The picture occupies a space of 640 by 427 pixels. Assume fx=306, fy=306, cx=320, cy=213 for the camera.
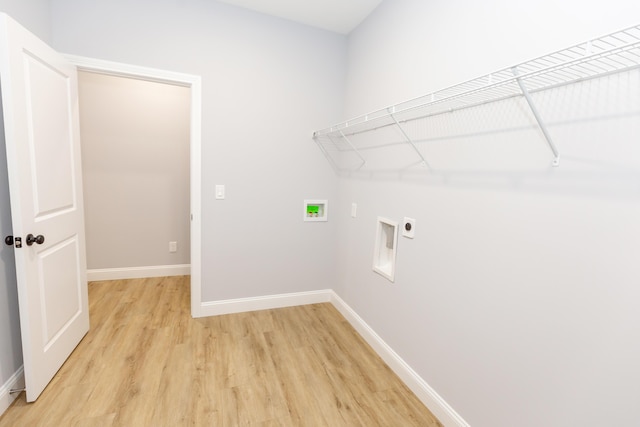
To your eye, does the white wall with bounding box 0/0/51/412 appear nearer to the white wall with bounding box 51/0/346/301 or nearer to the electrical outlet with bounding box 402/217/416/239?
the white wall with bounding box 51/0/346/301

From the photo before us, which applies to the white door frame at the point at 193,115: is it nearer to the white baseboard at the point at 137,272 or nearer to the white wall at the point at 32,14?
the white wall at the point at 32,14

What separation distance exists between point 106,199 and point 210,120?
5.83 feet

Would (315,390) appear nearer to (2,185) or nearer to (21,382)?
(21,382)

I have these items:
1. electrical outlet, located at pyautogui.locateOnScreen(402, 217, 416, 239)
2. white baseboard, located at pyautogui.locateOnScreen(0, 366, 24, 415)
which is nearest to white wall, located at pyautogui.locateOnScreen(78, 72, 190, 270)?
white baseboard, located at pyautogui.locateOnScreen(0, 366, 24, 415)

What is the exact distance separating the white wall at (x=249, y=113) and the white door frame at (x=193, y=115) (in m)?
0.05

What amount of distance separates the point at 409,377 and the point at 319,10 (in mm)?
2801

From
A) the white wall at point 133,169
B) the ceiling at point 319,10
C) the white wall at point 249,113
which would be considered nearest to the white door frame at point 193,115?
the white wall at point 249,113

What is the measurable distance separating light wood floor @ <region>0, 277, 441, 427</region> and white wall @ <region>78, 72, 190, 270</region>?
35.1 inches

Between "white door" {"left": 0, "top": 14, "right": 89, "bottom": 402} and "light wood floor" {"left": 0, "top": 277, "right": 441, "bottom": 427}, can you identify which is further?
"light wood floor" {"left": 0, "top": 277, "right": 441, "bottom": 427}

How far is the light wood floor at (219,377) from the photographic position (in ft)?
5.51

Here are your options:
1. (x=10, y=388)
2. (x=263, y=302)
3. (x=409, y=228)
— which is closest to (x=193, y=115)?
(x=263, y=302)

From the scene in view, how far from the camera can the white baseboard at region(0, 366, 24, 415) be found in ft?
5.32

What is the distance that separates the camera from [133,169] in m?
3.43

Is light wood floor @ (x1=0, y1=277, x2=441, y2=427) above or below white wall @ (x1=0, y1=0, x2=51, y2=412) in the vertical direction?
below
